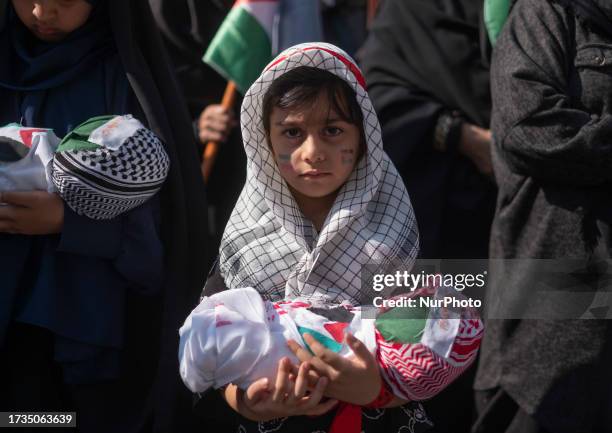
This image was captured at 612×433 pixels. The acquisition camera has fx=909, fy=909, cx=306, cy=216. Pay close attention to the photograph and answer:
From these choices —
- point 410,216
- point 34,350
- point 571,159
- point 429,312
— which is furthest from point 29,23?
point 571,159

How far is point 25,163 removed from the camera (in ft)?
7.91

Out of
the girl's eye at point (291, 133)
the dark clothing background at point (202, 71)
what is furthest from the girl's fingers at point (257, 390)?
the dark clothing background at point (202, 71)

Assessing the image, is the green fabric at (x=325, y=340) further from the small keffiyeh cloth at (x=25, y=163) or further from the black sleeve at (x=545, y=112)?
the black sleeve at (x=545, y=112)

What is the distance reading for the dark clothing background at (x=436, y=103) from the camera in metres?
3.49

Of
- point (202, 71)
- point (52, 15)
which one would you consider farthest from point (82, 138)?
point (202, 71)

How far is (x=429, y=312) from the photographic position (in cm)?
212

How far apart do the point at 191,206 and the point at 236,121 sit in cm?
113

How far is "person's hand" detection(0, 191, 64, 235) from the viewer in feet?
7.79

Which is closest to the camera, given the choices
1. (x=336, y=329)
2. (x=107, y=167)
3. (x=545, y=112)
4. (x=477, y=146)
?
(x=336, y=329)

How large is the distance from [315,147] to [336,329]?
0.48 m

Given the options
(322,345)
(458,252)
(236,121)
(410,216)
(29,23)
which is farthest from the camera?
(236,121)

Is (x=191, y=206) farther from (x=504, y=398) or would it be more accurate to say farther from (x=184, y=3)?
(x=184, y=3)

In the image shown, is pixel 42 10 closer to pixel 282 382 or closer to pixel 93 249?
pixel 93 249

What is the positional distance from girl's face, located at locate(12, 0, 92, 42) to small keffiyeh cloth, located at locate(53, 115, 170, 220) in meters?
0.35
